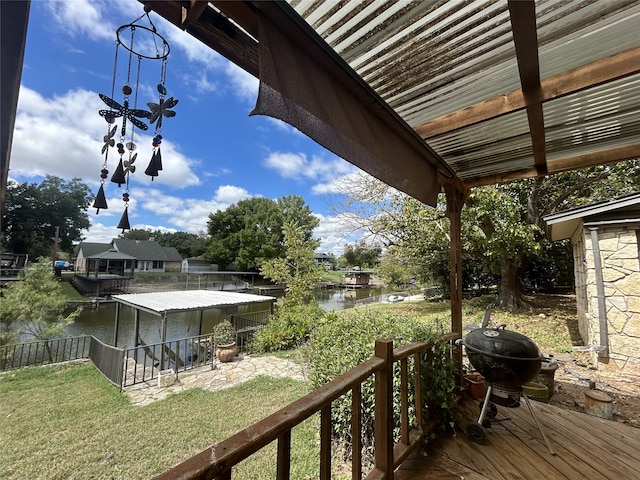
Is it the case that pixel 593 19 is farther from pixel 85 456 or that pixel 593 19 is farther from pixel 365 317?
pixel 85 456

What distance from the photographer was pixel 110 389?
5406 mm

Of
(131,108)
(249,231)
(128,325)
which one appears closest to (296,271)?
(131,108)

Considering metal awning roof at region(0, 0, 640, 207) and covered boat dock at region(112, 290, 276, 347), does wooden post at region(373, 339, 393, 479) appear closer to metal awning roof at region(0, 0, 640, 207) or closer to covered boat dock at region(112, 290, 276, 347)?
metal awning roof at region(0, 0, 640, 207)

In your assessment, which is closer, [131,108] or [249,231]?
[131,108]

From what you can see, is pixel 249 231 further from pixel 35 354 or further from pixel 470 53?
pixel 470 53

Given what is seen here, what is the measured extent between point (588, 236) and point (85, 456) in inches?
299

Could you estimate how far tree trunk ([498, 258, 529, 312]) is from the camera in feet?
26.9

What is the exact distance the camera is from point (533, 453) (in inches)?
81.6

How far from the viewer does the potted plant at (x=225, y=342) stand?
6.76 m

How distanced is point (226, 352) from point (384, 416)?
19.3ft

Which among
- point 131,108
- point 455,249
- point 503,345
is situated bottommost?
point 503,345

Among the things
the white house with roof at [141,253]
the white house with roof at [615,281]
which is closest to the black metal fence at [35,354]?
the white house with roof at [615,281]

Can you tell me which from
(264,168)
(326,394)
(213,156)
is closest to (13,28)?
(326,394)

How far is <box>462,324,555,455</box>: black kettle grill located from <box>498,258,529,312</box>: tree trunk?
23.1 ft
